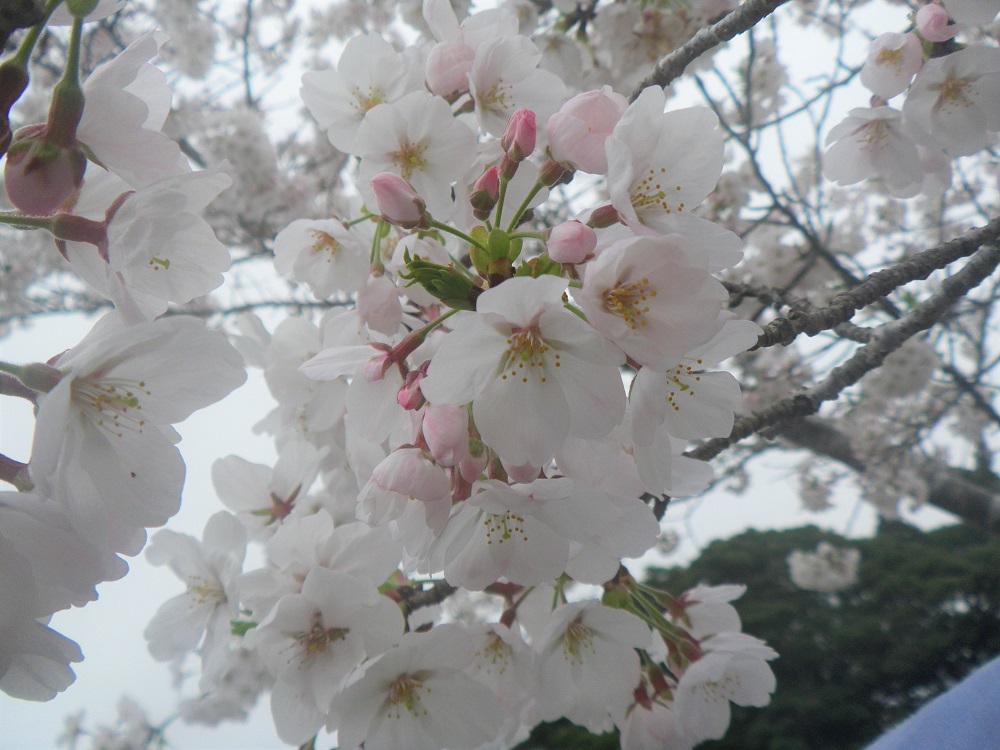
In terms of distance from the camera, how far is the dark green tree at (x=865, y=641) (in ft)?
19.8

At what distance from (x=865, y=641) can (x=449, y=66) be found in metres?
7.74

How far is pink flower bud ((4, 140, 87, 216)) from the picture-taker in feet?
1.99

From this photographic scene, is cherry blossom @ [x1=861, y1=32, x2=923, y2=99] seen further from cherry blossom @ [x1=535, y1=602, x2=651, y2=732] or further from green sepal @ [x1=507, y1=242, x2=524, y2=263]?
cherry blossom @ [x1=535, y1=602, x2=651, y2=732]

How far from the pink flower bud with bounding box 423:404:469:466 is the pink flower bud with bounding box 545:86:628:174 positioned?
1.21 ft

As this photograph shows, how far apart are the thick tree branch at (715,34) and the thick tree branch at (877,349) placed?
656 mm

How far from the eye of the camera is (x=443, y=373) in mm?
694

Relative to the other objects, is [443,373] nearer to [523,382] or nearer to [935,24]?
[523,382]

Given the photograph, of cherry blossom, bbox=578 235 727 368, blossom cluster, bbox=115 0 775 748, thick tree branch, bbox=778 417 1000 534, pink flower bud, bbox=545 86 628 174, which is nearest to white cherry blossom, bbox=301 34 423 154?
blossom cluster, bbox=115 0 775 748

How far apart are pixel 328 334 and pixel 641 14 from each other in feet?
5.93

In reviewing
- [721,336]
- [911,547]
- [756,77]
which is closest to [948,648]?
[911,547]

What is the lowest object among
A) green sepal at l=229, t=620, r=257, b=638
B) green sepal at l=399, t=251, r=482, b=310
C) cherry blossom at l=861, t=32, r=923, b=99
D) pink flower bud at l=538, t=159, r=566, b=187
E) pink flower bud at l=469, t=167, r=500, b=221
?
green sepal at l=229, t=620, r=257, b=638

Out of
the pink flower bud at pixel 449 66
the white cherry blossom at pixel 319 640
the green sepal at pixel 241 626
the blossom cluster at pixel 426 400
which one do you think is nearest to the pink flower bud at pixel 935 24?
the blossom cluster at pixel 426 400

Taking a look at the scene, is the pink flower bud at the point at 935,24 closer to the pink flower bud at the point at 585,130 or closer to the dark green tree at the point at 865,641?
the pink flower bud at the point at 585,130

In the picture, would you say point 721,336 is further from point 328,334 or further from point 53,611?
point 53,611
